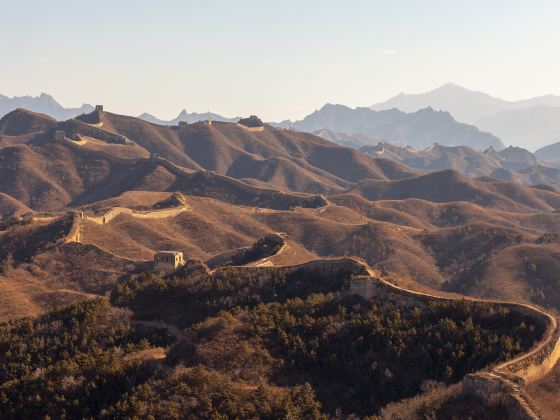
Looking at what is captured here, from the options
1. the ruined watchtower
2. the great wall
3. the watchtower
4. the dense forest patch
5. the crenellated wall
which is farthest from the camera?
the ruined watchtower

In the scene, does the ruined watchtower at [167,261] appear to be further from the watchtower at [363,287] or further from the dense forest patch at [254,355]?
the watchtower at [363,287]

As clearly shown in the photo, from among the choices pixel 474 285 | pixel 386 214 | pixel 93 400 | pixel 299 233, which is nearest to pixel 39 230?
pixel 299 233

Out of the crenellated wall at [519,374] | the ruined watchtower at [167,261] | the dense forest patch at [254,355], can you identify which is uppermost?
the crenellated wall at [519,374]

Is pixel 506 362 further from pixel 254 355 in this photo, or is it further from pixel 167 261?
pixel 167 261

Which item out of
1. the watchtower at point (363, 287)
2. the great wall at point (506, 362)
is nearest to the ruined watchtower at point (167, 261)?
the great wall at point (506, 362)

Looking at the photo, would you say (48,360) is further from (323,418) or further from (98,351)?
(323,418)

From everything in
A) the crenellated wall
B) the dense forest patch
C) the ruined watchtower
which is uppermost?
the crenellated wall

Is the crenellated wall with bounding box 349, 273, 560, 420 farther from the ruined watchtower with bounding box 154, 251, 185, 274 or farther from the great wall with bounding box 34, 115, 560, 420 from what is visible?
the ruined watchtower with bounding box 154, 251, 185, 274

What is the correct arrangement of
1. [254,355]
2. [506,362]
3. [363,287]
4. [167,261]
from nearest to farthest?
[506,362] → [254,355] → [363,287] → [167,261]

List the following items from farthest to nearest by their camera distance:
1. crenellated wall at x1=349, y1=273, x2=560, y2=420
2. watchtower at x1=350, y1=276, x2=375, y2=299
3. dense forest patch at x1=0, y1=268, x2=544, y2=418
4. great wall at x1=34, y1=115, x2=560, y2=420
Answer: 1. watchtower at x1=350, y1=276, x2=375, y2=299
2. dense forest patch at x1=0, y1=268, x2=544, y2=418
3. great wall at x1=34, y1=115, x2=560, y2=420
4. crenellated wall at x1=349, y1=273, x2=560, y2=420

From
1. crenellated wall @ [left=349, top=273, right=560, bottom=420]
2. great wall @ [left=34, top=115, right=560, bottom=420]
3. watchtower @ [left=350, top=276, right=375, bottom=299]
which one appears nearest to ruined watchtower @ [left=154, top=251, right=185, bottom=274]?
great wall @ [left=34, top=115, right=560, bottom=420]

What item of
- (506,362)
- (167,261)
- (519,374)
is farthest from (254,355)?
(167,261)

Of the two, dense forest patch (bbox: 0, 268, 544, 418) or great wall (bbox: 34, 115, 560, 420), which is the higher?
great wall (bbox: 34, 115, 560, 420)

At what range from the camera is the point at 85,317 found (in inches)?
1848
